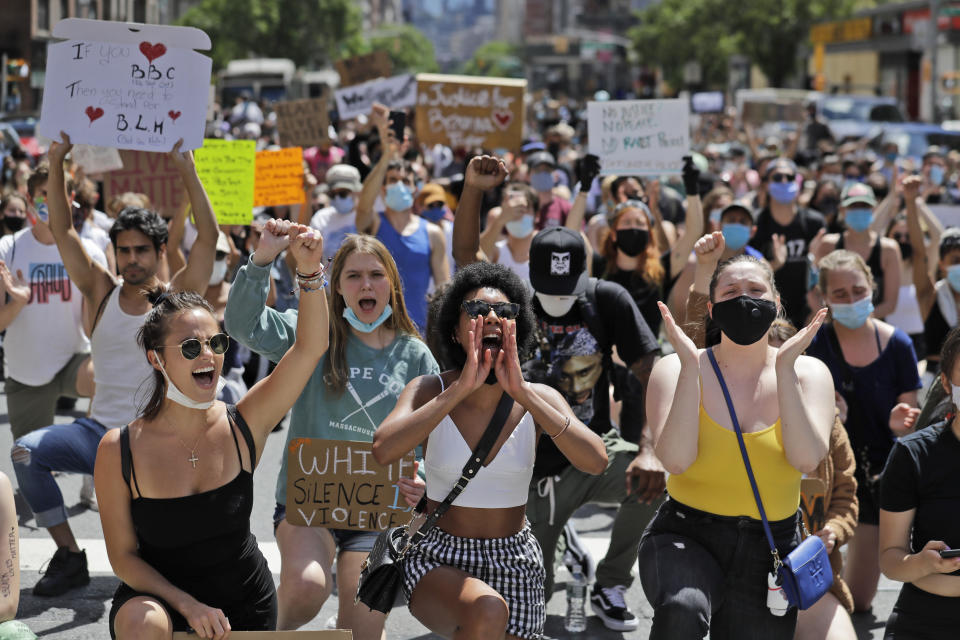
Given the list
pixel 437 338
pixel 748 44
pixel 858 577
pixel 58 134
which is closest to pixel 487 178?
pixel 437 338

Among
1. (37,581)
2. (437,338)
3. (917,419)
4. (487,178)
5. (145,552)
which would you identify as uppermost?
(487,178)

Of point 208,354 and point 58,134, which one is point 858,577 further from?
point 58,134

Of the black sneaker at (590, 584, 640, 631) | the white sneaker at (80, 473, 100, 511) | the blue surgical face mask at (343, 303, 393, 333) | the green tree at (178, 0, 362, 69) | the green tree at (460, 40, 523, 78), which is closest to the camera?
the blue surgical face mask at (343, 303, 393, 333)

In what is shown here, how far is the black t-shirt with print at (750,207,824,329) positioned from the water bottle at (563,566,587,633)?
3345 mm

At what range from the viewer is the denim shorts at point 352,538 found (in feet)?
15.1

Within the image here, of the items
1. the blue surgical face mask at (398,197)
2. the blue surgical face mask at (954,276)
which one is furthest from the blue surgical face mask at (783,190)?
the blue surgical face mask at (398,197)

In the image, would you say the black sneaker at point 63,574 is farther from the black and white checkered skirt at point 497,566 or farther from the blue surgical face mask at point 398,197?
the blue surgical face mask at point 398,197

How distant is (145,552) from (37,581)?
2.45 metres

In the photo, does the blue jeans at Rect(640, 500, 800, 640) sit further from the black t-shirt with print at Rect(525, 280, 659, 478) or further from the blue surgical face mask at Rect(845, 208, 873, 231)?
the blue surgical face mask at Rect(845, 208, 873, 231)

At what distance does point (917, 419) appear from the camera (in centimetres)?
470

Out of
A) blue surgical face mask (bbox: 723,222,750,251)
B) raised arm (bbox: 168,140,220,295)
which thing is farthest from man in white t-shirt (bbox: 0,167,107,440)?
blue surgical face mask (bbox: 723,222,750,251)

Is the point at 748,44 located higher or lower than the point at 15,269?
higher

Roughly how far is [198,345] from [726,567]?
1821 millimetres

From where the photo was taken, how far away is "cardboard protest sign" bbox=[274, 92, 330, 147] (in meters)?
12.9
